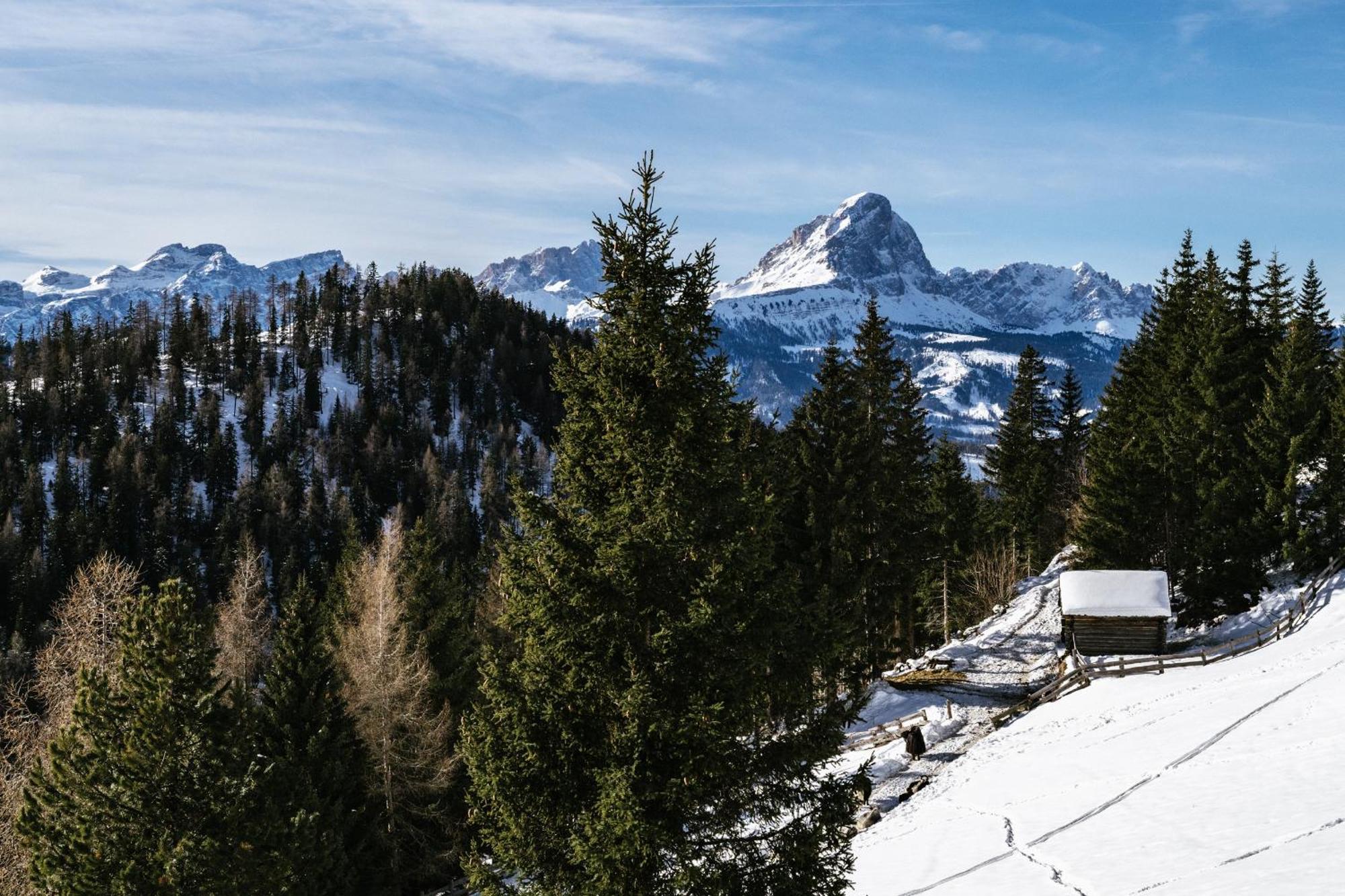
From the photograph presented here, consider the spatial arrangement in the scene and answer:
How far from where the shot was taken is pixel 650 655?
11555 mm

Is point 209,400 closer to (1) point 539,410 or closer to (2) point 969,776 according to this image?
(1) point 539,410

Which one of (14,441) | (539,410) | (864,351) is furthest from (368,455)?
(864,351)

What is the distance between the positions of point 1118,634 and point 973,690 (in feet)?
22.2

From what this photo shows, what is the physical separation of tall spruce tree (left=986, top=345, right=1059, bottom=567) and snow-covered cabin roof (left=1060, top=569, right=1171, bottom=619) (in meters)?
23.3

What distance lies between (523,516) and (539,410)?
189 meters

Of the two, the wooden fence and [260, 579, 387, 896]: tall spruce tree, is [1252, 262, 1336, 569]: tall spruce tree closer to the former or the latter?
the wooden fence

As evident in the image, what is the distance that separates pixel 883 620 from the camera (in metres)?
38.4

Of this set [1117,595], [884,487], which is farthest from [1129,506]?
[884,487]

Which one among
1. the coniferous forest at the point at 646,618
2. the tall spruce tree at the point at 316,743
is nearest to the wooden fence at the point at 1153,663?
the coniferous forest at the point at 646,618

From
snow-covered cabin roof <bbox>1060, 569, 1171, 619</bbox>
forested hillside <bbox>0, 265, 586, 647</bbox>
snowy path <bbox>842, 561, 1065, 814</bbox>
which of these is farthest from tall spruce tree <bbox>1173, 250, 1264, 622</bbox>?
forested hillside <bbox>0, 265, 586, 647</bbox>

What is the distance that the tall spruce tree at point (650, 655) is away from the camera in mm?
10969

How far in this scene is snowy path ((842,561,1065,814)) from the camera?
2962 centimetres

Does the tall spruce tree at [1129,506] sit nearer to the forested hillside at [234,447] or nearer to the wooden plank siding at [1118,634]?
the wooden plank siding at [1118,634]

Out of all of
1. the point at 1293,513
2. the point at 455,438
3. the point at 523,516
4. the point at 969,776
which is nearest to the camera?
the point at 523,516
